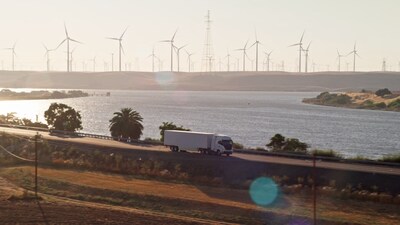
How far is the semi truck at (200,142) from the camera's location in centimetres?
5350

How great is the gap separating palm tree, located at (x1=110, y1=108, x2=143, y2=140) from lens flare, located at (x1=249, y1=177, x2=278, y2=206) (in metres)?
31.1

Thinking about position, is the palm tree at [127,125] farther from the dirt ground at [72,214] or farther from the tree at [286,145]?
the dirt ground at [72,214]

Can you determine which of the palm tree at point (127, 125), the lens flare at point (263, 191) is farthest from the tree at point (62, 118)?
the lens flare at point (263, 191)

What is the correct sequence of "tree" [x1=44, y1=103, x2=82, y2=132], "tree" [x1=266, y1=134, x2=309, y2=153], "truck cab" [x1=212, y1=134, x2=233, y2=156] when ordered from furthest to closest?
Answer: "tree" [x1=44, y1=103, x2=82, y2=132], "tree" [x1=266, y1=134, x2=309, y2=153], "truck cab" [x1=212, y1=134, x2=233, y2=156]

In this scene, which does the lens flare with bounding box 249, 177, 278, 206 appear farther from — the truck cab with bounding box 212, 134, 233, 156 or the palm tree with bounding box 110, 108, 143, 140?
the palm tree with bounding box 110, 108, 143, 140

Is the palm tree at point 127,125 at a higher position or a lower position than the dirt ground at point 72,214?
higher

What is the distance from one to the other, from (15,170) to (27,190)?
9381mm

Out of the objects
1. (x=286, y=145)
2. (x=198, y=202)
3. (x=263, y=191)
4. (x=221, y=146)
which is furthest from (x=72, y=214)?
(x=286, y=145)

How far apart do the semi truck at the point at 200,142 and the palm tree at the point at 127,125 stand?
16244 millimetres

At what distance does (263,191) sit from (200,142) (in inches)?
Result: 555

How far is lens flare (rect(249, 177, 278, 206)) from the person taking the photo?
38156 millimetres

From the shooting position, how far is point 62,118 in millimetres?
84625

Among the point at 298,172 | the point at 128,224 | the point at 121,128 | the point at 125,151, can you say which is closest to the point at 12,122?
the point at 121,128

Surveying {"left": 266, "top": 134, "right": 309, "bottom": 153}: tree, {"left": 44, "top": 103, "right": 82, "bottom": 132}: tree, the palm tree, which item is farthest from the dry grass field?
{"left": 44, "top": 103, "right": 82, "bottom": 132}: tree
